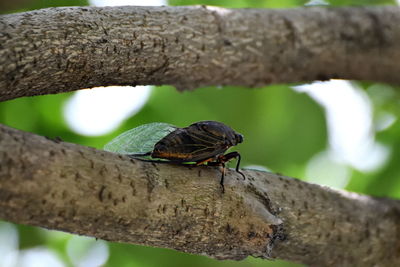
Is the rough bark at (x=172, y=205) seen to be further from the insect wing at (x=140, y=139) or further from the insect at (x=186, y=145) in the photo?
the insect wing at (x=140, y=139)

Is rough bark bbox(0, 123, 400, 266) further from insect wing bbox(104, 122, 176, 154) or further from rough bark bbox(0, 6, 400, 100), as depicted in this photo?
rough bark bbox(0, 6, 400, 100)

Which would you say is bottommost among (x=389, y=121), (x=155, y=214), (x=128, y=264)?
(x=128, y=264)

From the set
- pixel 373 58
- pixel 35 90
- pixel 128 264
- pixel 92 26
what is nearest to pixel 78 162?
pixel 35 90

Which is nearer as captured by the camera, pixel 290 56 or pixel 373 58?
pixel 290 56

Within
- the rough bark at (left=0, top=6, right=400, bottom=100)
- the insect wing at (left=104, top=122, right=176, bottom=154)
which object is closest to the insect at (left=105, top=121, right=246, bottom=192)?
the insect wing at (left=104, top=122, right=176, bottom=154)

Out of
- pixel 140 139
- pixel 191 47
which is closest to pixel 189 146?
pixel 140 139

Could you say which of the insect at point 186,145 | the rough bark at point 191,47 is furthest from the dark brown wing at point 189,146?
the rough bark at point 191,47

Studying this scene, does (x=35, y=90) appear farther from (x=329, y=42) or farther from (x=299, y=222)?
(x=329, y=42)

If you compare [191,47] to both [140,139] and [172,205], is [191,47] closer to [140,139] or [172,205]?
[140,139]
